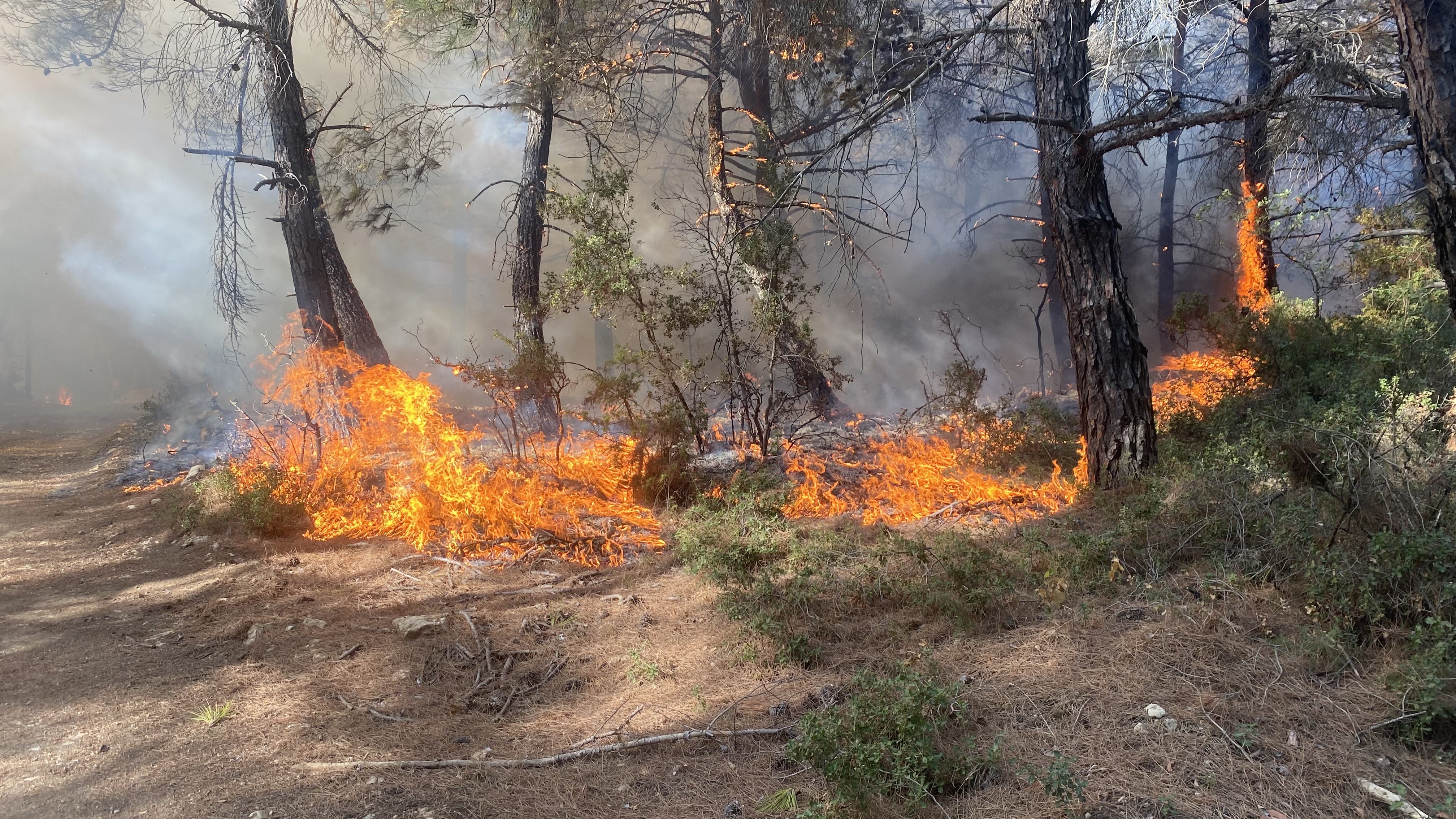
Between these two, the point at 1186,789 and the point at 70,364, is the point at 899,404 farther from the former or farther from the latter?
the point at 70,364

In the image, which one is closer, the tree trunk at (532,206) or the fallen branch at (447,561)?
the fallen branch at (447,561)

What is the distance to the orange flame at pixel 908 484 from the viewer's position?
6664 millimetres

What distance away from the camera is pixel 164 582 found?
6664 millimetres

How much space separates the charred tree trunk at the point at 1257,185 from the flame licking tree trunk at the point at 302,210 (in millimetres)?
10433

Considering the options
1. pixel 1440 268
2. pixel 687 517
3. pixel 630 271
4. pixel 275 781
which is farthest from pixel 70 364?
pixel 1440 268

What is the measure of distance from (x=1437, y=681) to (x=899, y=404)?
13.1m

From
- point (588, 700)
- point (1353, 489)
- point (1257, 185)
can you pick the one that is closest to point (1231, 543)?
point (1353, 489)

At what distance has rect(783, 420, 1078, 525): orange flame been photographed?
6.66 m

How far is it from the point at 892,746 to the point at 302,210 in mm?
9637

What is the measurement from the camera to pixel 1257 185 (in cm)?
964

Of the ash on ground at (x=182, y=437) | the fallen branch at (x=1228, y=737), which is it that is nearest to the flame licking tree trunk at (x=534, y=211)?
the ash on ground at (x=182, y=437)

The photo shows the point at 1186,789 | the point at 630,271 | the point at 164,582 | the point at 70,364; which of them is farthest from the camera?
the point at 70,364

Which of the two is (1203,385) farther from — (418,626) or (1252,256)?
(418,626)

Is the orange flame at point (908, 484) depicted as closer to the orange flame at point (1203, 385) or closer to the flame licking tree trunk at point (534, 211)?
the orange flame at point (1203, 385)
